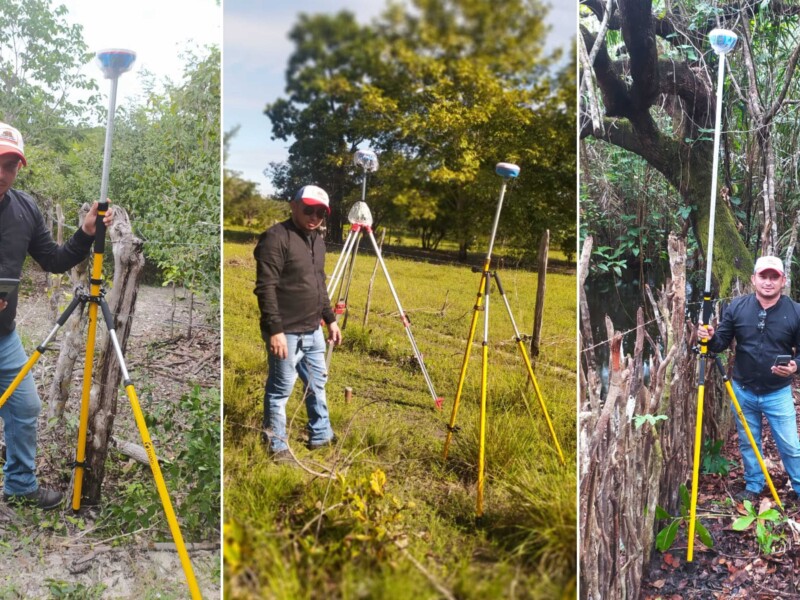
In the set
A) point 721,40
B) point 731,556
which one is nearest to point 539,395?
point 731,556

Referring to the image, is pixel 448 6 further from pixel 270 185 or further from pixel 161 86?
pixel 161 86

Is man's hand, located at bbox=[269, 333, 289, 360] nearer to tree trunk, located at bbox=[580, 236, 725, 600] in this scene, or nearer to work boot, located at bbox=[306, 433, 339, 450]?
work boot, located at bbox=[306, 433, 339, 450]

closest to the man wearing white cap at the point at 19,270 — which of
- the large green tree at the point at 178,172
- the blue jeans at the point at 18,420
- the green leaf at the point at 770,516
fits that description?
the blue jeans at the point at 18,420

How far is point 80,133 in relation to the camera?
129 inches

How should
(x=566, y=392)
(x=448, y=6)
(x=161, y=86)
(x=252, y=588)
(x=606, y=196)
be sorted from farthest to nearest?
(x=161, y=86)
(x=606, y=196)
(x=566, y=392)
(x=448, y=6)
(x=252, y=588)

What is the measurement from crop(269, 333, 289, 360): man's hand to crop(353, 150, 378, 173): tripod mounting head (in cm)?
69

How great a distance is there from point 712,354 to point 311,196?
6.60ft

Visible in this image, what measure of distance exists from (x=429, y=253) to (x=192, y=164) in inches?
54.9

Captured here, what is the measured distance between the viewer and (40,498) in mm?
3203

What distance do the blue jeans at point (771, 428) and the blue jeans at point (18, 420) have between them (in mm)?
3257

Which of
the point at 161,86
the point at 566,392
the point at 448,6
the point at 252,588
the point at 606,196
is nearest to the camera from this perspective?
the point at 252,588

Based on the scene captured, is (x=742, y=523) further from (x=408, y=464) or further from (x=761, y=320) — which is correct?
(x=408, y=464)

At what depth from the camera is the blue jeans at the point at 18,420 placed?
3.12 m

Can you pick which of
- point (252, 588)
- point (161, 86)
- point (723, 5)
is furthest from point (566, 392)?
point (161, 86)
